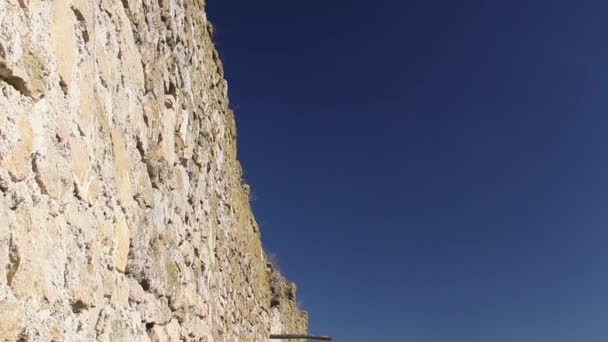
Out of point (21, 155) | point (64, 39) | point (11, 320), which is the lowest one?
point (11, 320)

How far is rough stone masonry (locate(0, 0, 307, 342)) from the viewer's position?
5.53ft

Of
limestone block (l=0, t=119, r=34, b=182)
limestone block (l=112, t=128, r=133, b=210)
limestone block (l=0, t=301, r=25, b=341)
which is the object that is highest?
limestone block (l=112, t=128, r=133, b=210)

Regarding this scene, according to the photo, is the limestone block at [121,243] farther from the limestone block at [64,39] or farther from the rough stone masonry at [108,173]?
the limestone block at [64,39]

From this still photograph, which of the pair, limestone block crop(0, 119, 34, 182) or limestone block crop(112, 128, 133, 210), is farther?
limestone block crop(112, 128, 133, 210)

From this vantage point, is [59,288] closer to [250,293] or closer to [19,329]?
[19,329]

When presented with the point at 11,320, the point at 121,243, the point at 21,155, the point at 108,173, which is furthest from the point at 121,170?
the point at 11,320

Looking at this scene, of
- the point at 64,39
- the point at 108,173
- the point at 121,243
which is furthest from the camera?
the point at 121,243

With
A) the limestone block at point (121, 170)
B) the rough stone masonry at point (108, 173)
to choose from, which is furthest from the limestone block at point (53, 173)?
the limestone block at point (121, 170)

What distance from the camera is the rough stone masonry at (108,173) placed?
1.68 meters

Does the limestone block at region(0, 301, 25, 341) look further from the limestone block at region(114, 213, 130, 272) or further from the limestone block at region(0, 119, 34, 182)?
the limestone block at region(114, 213, 130, 272)

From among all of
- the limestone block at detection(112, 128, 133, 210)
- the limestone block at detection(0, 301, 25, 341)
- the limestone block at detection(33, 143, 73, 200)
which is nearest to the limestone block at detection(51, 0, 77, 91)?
the limestone block at detection(33, 143, 73, 200)

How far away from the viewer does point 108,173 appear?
241 centimetres

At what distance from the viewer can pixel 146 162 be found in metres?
2.98

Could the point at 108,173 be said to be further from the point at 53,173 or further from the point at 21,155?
the point at 21,155
